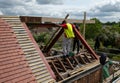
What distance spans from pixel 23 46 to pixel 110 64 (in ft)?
17.6

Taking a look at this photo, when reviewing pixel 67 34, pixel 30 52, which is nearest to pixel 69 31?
pixel 67 34

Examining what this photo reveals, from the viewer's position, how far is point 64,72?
8.23 m

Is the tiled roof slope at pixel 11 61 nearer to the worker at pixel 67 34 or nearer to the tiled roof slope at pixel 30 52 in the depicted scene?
the tiled roof slope at pixel 30 52

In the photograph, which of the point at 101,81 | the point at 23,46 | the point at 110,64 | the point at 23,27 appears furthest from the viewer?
the point at 110,64

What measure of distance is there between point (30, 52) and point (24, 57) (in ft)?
1.37

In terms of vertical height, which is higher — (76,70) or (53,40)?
(53,40)

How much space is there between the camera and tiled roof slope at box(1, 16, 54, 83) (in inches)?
269

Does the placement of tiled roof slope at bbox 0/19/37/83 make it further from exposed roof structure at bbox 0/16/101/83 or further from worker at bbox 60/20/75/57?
worker at bbox 60/20/75/57

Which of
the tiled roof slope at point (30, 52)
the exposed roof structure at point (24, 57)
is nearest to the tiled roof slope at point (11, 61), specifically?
the exposed roof structure at point (24, 57)

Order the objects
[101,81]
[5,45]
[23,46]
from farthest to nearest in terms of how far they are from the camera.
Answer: [101,81] → [23,46] → [5,45]

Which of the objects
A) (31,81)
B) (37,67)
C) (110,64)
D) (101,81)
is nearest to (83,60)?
(101,81)

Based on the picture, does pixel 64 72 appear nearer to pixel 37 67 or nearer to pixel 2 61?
pixel 37 67

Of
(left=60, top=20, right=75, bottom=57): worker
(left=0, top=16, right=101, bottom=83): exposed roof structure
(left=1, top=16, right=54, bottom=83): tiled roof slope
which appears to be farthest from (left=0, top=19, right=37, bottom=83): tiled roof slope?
(left=60, top=20, right=75, bottom=57): worker

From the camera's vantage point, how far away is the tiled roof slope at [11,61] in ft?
19.6
